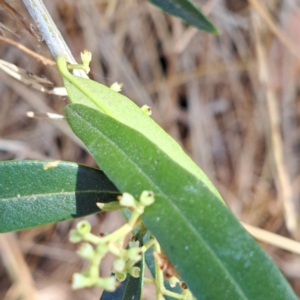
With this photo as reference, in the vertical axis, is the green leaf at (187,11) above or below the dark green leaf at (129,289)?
above

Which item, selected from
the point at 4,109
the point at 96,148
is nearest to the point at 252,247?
the point at 96,148

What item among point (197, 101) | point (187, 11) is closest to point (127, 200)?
point (187, 11)

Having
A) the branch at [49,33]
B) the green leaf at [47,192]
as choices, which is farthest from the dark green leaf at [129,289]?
the branch at [49,33]

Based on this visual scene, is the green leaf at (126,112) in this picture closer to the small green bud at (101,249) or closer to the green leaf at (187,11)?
the small green bud at (101,249)

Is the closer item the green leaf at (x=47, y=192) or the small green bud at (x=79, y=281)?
the small green bud at (x=79, y=281)

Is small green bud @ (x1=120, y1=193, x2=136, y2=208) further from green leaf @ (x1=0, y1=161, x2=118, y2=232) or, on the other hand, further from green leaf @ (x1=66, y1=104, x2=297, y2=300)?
green leaf @ (x1=0, y1=161, x2=118, y2=232)

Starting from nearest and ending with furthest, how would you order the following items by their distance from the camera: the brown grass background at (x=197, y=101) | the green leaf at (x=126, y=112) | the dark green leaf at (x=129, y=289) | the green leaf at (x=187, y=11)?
the green leaf at (x=126, y=112), the dark green leaf at (x=129, y=289), the green leaf at (x=187, y=11), the brown grass background at (x=197, y=101)

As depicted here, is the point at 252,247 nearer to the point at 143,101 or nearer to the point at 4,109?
the point at 143,101
